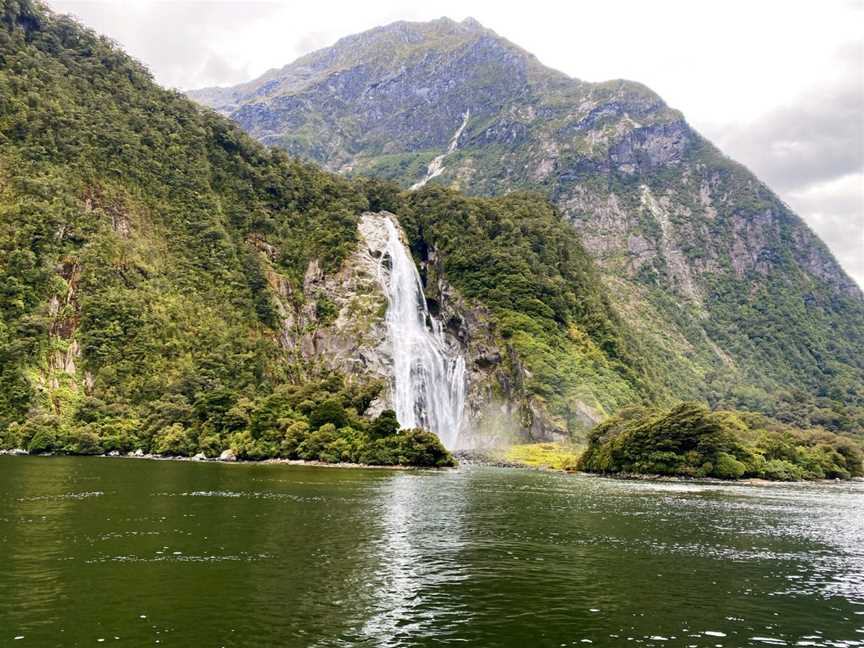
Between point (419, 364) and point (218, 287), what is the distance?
45804mm

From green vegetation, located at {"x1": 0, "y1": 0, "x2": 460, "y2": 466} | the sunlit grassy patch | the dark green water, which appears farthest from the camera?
→ the sunlit grassy patch

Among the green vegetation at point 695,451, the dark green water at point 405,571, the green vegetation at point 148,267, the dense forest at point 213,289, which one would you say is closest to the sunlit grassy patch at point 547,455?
the green vegetation at point 695,451

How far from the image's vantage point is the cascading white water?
134375 mm

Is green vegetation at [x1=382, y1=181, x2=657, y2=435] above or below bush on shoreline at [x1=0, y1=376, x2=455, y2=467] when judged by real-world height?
above

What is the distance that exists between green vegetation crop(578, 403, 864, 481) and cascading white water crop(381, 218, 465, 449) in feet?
132

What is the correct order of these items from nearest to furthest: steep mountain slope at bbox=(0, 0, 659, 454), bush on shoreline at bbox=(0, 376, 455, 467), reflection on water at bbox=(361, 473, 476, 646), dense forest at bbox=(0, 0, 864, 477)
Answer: reflection on water at bbox=(361, 473, 476, 646), bush on shoreline at bbox=(0, 376, 455, 467), dense forest at bbox=(0, 0, 864, 477), steep mountain slope at bbox=(0, 0, 659, 454)

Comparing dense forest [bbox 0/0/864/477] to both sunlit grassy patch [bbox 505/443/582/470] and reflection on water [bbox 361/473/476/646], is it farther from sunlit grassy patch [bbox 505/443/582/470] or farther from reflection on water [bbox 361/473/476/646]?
reflection on water [bbox 361/473/476/646]

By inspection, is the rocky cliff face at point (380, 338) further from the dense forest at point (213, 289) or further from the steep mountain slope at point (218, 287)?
the dense forest at point (213, 289)

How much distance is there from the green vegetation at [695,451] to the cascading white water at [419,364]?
132ft

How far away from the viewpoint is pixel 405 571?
26.5 meters

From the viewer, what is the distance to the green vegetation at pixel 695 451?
90.4m

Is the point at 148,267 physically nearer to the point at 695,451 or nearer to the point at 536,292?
the point at 536,292

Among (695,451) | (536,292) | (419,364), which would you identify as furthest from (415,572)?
(536,292)

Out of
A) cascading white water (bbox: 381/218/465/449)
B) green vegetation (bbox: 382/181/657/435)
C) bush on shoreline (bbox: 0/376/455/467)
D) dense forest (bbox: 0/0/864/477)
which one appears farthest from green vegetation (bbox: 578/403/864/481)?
cascading white water (bbox: 381/218/465/449)
